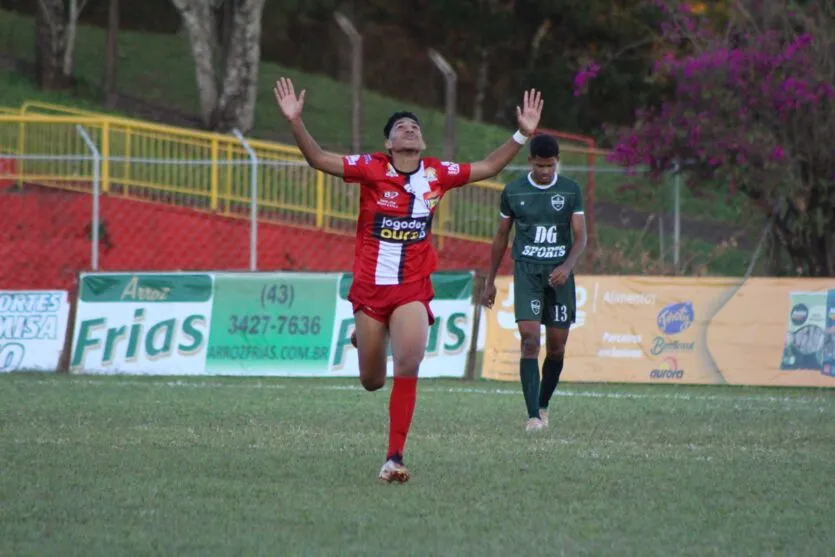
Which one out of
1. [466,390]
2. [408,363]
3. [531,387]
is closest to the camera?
[408,363]

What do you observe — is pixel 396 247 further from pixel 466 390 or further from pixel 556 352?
pixel 466 390

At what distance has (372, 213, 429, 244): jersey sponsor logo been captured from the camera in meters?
9.37

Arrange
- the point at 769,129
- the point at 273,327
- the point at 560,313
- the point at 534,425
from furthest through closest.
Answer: the point at 769,129
the point at 273,327
the point at 560,313
the point at 534,425

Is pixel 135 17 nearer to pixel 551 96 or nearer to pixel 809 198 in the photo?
pixel 551 96

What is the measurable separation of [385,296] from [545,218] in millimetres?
3279

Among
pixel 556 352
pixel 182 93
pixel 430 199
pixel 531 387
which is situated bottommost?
pixel 531 387

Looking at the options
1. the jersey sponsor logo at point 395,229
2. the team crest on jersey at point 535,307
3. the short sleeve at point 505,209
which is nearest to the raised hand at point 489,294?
the team crest on jersey at point 535,307

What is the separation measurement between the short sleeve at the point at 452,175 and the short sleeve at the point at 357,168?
16.7 inches

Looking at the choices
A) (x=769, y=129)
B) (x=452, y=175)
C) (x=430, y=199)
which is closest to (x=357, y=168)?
(x=430, y=199)

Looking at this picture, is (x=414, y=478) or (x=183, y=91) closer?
(x=414, y=478)

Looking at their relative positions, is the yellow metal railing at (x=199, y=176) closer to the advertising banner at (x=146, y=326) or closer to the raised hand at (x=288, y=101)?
the advertising banner at (x=146, y=326)

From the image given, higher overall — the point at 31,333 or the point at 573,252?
the point at 573,252

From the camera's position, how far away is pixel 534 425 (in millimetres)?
11883

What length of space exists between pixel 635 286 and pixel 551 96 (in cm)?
2459
